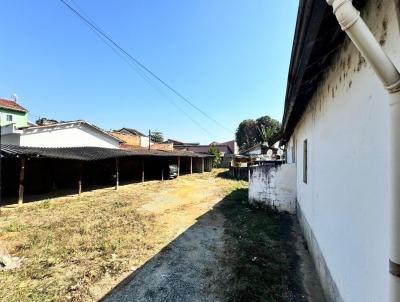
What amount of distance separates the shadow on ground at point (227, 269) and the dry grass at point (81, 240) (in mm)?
506

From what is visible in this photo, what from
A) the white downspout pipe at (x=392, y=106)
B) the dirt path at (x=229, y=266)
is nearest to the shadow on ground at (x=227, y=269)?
the dirt path at (x=229, y=266)

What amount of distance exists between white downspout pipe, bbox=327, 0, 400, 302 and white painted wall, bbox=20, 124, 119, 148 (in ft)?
63.8

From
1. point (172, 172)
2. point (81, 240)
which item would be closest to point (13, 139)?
point (172, 172)

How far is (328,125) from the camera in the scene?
156 inches

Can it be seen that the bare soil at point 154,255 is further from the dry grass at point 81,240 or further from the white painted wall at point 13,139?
the white painted wall at point 13,139

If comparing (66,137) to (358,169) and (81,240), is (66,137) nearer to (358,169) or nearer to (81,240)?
(81,240)

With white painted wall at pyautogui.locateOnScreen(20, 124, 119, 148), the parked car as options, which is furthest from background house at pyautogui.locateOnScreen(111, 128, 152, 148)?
the parked car

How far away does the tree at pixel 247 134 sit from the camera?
52312 mm

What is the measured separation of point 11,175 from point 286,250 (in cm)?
1507

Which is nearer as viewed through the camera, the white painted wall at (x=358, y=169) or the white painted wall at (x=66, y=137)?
the white painted wall at (x=358, y=169)

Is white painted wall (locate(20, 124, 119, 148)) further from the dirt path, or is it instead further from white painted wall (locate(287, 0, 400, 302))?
white painted wall (locate(287, 0, 400, 302))

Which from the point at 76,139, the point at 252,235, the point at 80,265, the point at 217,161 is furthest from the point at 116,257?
the point at 217,161

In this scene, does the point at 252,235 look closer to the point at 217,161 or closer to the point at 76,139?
the point at 76,139

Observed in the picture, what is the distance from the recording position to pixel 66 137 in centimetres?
1986
